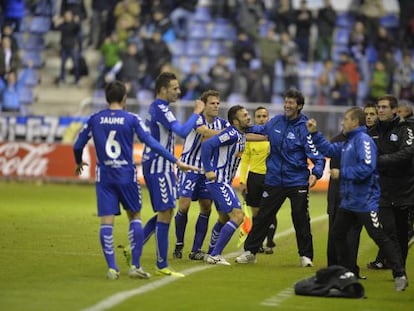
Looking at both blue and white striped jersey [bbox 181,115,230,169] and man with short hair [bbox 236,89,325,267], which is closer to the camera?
man with short hair [bbox 236,89,325,267]

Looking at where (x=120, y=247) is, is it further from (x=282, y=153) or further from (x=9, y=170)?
(x=9, y=170)

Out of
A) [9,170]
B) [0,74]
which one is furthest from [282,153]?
[0,74]

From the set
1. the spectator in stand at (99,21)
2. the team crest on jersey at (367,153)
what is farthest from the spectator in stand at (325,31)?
the team crest on jersey at (367,153)

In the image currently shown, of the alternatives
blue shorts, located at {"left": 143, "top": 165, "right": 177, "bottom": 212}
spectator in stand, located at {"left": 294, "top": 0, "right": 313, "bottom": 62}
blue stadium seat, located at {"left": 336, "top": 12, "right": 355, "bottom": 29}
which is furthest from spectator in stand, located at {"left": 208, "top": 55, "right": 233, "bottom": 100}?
blue shorts, located at {"left": 143, "top": 165, "right": 177, "bottom": 212}

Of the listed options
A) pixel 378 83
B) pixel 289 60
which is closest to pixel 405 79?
pixel 378 83

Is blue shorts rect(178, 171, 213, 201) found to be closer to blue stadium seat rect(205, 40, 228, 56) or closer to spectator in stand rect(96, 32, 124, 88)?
spectator in stand rect(96, 32, 124, 88)

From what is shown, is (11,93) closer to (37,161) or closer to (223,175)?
(37,161)

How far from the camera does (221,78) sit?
29.0 meters

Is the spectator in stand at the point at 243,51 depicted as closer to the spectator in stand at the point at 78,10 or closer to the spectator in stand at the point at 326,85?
the spectator in stand at the point at 326,85

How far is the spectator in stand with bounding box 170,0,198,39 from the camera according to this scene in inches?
1251

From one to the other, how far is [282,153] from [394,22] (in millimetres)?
19209

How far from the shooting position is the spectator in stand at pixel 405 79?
92.2ft

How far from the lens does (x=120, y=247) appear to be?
45.1 ft

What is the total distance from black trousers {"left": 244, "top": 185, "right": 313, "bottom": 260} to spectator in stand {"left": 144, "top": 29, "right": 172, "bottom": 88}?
55.5ft
